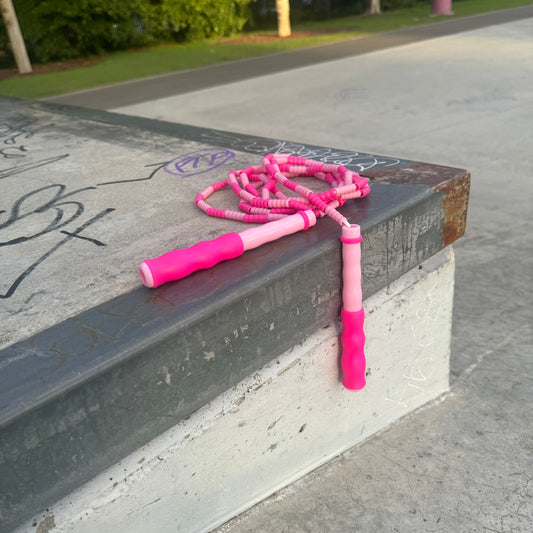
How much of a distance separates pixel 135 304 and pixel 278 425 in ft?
1.98

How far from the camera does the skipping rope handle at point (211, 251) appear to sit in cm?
132

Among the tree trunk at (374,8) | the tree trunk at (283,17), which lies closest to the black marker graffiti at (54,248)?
the tree trunk at (283,17)

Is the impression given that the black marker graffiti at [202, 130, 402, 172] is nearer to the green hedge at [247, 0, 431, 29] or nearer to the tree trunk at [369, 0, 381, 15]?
the tree trunk at [369, 0, 381, 15]

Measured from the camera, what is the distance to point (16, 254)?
1.66 metres

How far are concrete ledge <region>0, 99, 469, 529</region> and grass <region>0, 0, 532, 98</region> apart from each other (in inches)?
381

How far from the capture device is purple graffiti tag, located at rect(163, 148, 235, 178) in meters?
2.26

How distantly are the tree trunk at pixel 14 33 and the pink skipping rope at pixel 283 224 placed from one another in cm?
1254

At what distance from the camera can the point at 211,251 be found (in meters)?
1.37

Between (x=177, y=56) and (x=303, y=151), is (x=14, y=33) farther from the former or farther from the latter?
(x=303, y=151)

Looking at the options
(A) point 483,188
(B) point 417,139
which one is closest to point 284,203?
(A) point 483,188

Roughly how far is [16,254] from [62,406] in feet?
2.49

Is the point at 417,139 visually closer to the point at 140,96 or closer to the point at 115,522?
the point at 115,522

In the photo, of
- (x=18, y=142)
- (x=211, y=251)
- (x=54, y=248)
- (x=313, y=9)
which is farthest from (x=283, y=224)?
(x=313, y=9)

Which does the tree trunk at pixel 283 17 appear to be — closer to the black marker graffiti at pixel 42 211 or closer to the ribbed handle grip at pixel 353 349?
the black marker graffiti at pixel 42 211
